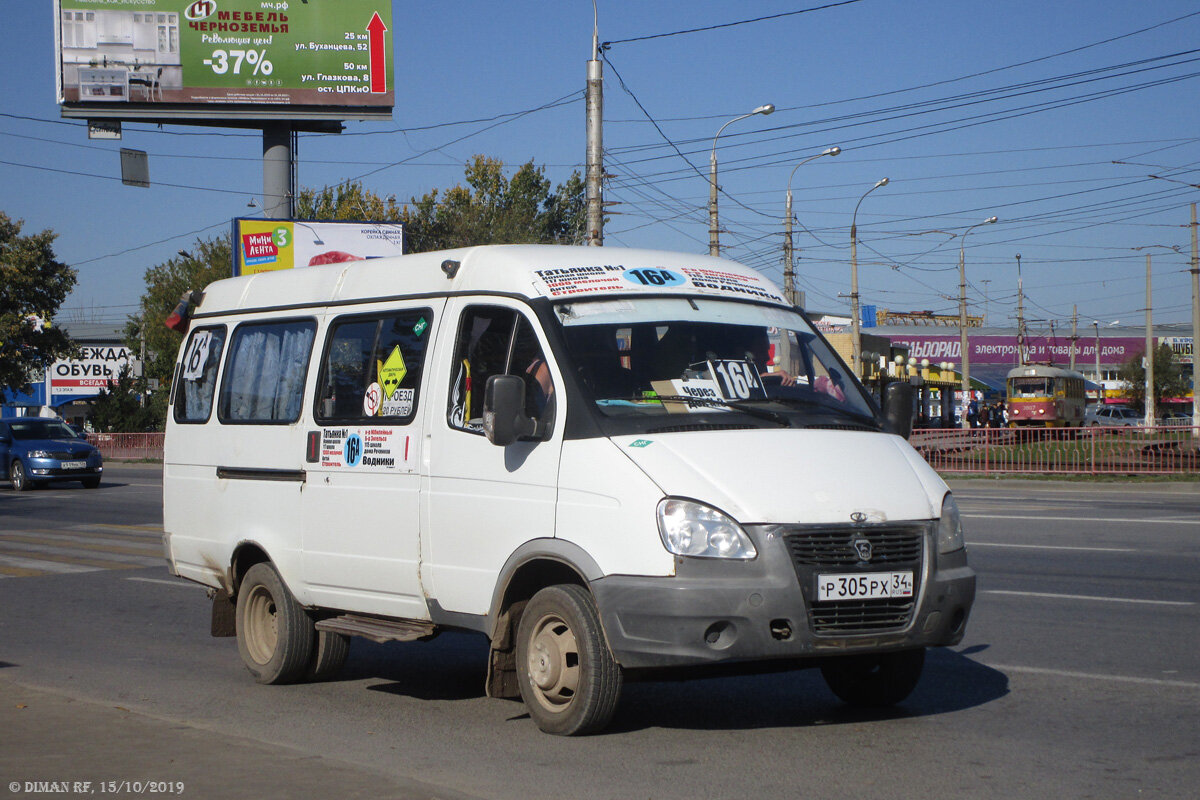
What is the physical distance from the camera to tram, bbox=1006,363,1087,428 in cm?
5722

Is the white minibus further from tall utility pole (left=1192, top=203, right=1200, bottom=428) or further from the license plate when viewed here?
tall utility pole (left=1192, top=203, right=1200, bottom=428)

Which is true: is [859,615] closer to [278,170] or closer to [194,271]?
[278,170]

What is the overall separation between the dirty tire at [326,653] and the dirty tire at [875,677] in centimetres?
288

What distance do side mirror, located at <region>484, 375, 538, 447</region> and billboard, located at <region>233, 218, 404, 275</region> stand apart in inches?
1236

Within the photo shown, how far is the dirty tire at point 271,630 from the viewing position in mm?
7656

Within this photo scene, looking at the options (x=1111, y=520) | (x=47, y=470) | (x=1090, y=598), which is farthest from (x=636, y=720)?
(x=47, y=470)

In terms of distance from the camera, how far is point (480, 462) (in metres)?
6.41

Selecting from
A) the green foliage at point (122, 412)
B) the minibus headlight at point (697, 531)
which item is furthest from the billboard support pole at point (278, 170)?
the minibus headlight at point (697, 531)

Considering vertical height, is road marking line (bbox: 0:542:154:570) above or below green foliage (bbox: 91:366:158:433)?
below

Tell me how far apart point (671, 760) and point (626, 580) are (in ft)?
2.67

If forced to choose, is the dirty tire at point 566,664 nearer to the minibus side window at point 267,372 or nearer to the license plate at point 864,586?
the license plate at point 864,586

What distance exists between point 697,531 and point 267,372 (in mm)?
3584

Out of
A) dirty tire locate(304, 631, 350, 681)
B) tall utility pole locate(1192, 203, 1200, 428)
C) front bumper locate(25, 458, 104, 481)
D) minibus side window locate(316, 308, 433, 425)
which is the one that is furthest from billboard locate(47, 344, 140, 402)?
minibus side window locate(316, 308, 433, 425)
